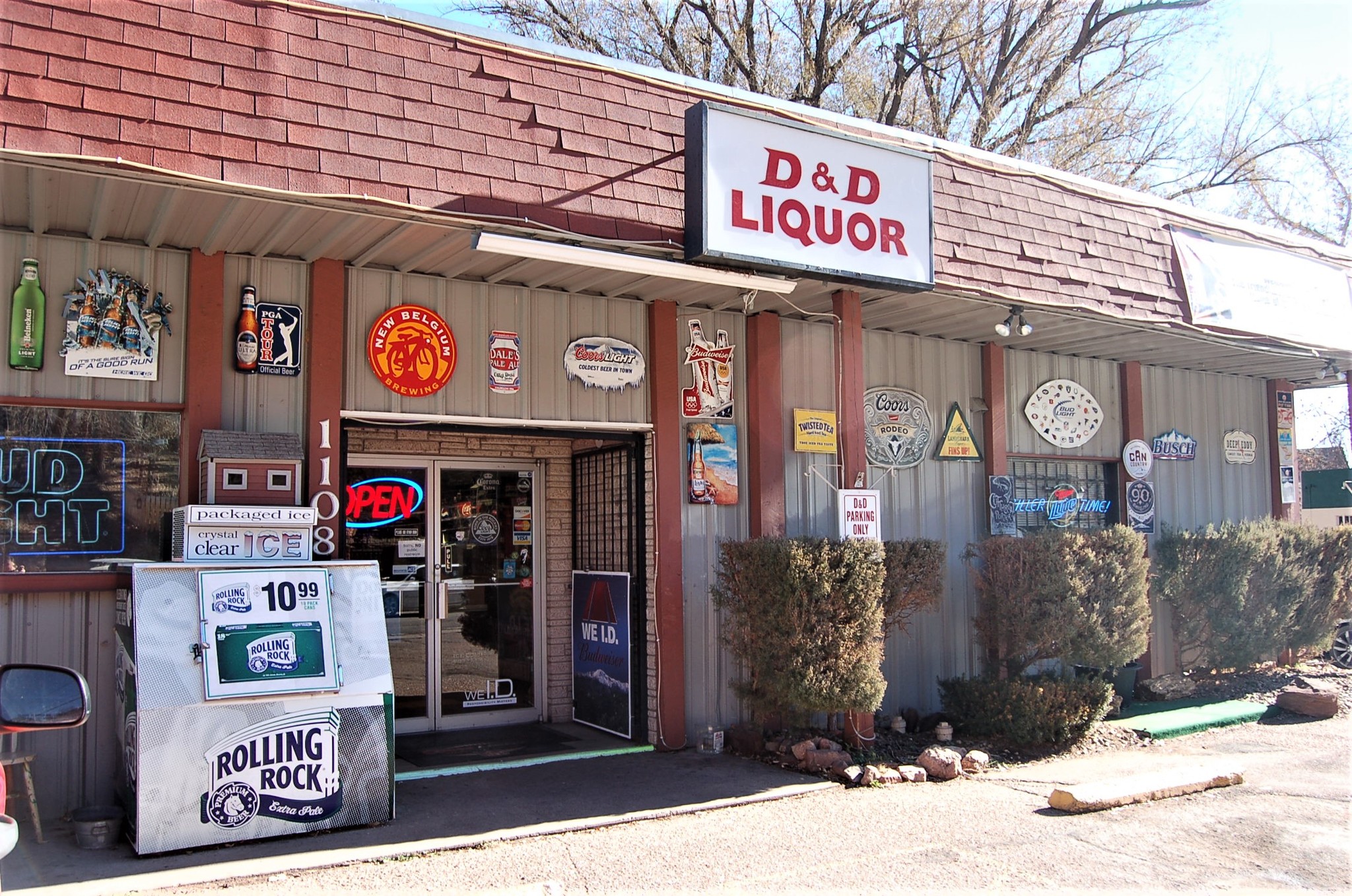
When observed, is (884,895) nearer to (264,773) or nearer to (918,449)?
(264,773)

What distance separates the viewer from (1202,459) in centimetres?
1181

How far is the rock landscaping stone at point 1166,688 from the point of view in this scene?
1015 centimetres

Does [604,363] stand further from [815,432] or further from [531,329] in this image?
[815,432]

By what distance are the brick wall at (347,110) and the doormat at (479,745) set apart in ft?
12.7

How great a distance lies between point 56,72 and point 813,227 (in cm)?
437

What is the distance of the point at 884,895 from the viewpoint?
200 inches

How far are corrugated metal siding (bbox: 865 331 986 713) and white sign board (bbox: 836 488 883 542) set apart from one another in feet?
4.63

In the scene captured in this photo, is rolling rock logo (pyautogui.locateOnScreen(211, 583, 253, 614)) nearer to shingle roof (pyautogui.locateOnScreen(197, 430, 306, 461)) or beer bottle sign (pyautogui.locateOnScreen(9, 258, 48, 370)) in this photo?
shingle roof (pyautogui.locateOnScreen(197, 430, 306, 461))

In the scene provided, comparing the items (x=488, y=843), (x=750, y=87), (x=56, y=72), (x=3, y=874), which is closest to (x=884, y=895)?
(x=488, y=843)

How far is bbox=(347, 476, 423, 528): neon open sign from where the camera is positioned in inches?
325

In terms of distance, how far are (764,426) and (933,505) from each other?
2.11 metres

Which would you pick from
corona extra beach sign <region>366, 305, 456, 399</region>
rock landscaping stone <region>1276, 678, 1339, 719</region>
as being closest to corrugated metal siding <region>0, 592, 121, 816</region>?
corona extra beach sign <region>366, 305, 456, 399</region>

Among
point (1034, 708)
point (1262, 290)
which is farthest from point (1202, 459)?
point (1034, 708)

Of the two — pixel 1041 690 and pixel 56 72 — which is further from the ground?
pixel 56 72
